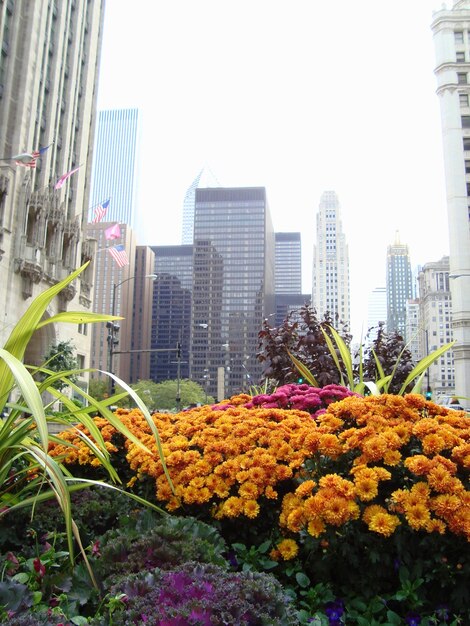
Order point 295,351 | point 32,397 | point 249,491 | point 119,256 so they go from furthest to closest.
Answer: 1. point 119,256
2. point 295,351
3. point 249,491
4. point 32,397

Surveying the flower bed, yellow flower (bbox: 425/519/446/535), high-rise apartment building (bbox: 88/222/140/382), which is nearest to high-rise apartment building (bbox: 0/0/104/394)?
the flower bed

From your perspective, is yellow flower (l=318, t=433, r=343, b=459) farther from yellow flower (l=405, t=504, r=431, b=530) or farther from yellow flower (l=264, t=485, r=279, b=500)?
yellow flower (l=405, t=504, r=431, b=530)

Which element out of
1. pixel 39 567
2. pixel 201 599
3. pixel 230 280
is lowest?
pixel 39 567

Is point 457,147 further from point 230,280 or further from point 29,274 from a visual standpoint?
point 230,280

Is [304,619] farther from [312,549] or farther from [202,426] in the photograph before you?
[202,426]

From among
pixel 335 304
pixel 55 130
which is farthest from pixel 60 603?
pixel 335 304

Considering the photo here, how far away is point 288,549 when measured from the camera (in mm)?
3951

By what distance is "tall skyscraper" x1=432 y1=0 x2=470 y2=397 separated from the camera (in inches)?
2227

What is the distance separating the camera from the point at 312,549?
12.2 feet

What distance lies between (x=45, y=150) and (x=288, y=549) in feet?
108

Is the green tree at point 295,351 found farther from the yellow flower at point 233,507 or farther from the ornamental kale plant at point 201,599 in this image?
the ornamental kale plant at point 201,599

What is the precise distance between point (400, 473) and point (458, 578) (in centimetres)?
76

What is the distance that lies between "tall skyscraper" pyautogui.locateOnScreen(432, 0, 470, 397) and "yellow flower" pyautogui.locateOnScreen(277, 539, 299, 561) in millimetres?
55497

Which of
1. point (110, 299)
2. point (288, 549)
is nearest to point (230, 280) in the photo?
point (110, 299)
